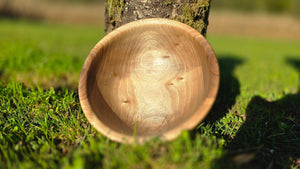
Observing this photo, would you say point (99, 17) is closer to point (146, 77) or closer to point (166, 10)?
point (166, 10)

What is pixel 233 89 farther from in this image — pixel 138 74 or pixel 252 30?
pixel 252 30

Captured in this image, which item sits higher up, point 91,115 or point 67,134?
point 91,115

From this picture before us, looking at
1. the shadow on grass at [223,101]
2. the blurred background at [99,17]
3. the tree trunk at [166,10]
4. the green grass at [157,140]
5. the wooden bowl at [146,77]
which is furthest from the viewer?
the blurred background at [99,17]

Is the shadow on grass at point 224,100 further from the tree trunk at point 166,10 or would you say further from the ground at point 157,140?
the tree trunk at point 166,10

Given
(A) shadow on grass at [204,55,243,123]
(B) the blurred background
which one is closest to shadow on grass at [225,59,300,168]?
(A) shadow on grass at [204,55,243,123]

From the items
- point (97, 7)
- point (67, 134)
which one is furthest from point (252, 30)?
point (67, 134)

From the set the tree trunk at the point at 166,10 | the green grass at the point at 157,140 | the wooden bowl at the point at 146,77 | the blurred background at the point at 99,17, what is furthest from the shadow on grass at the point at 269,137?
the blurred background at the point at 99,17
